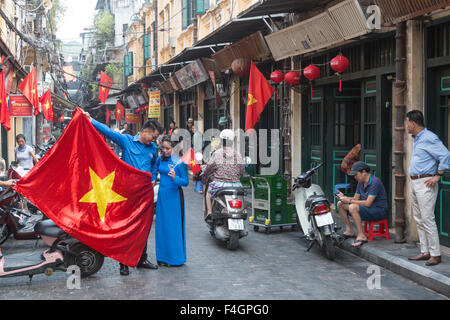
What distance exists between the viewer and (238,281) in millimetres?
Answer: 6891

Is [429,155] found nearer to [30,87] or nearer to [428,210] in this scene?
[428,210]

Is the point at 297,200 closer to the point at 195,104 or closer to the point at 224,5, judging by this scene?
the point at 224,5

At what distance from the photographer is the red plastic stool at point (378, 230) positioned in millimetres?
8961

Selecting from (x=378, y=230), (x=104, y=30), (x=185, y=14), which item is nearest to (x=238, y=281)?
(x=378, y=230)

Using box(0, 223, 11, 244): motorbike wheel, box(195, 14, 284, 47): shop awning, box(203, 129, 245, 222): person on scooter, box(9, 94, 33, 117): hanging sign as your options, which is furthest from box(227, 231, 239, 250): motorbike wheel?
box(9, 94, 33, 117): hanging sign

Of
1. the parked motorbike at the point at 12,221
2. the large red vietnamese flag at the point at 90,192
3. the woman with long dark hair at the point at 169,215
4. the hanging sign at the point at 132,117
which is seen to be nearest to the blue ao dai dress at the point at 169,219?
the woman with long dark hair at the point at 169,215

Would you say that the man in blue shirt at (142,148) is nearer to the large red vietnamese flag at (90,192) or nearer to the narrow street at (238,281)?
the large red vietnamese flag at (90,192)

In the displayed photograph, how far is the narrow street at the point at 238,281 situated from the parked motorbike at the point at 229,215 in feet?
0.71

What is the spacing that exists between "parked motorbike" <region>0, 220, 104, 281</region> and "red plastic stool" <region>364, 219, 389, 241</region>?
165 inches

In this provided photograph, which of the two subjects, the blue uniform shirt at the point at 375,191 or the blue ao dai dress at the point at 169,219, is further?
the blue uniform shirt at the point at 375,191

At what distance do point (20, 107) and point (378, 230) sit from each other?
41.3 ft

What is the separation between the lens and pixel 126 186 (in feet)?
23.8

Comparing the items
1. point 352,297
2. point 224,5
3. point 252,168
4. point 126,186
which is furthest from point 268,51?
point 352,297

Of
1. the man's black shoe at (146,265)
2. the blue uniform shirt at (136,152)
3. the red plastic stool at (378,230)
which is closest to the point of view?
the blue uniform shirt at (136,152)
